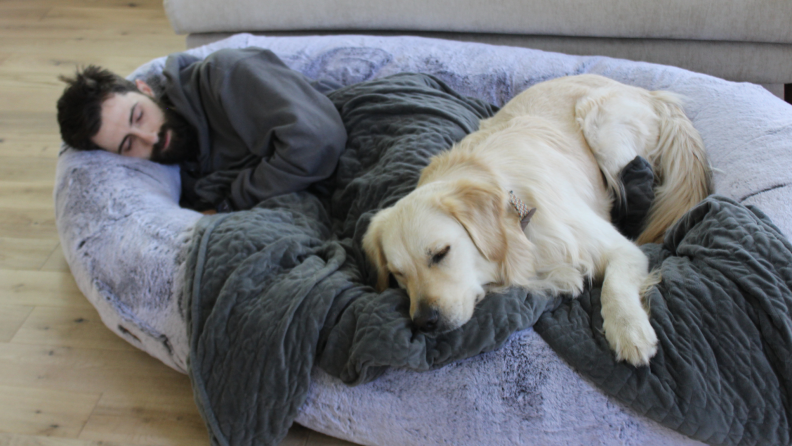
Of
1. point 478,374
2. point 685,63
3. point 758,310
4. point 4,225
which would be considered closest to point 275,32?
point 4,225

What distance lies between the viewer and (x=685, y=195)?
189 cm

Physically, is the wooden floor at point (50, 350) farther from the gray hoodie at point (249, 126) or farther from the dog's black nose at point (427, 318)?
the gray hoodie at point (249, 126)

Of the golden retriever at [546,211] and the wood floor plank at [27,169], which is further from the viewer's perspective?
the wood floor plank at [27,169]

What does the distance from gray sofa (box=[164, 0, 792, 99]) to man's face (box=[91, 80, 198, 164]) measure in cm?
92

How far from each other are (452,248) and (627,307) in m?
0.48

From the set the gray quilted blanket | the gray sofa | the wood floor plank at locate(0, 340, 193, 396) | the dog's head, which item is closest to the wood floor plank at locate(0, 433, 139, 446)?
the wood floor plank at locate(0, 340, 193, 396)

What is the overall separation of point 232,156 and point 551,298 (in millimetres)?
1719

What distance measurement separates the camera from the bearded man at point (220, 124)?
2.29 m

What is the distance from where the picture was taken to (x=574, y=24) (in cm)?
282

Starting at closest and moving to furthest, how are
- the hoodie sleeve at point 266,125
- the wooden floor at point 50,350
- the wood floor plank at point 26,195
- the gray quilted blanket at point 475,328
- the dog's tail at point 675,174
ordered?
the gray quilted blanket at point 475,328 → the wooden floor at point 50,350 → the dog's tail at point 675,174 → the hoodie sleeve at point 266,125 → the wood floor plank at point 26,195

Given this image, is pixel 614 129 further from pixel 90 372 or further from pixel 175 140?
pixel 90 372

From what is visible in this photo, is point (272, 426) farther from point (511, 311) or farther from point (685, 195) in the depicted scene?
point (685, 195)

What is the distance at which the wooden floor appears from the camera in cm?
177

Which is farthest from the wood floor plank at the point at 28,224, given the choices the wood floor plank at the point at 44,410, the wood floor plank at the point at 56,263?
the wood floor plank at the point at 44,410
